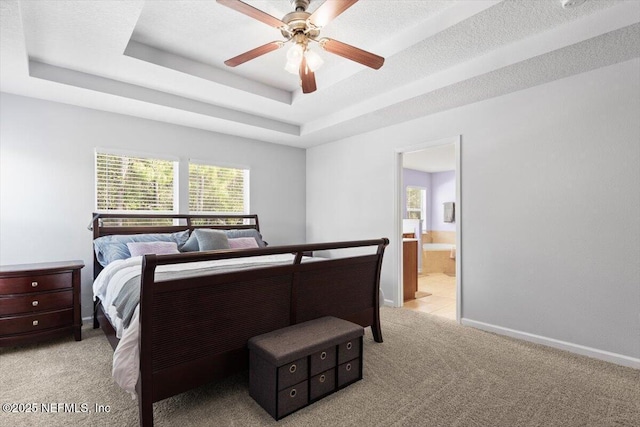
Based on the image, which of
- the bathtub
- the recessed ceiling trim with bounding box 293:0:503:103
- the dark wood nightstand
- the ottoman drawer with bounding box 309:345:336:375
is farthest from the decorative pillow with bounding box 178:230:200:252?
the bathtub

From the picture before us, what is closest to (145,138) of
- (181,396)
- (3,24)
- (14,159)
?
(14,159)

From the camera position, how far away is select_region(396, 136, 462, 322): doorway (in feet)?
12.7

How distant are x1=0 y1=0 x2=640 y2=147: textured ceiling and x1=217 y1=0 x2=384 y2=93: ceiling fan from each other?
13.7 inches

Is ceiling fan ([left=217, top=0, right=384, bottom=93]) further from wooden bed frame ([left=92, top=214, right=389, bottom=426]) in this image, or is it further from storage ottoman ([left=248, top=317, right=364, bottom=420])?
storage ottoman ([left=248, top=317, right=364, bottom=420])

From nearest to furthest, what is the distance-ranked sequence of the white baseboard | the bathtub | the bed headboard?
the white baseboard → the bed headboard → the bathtub

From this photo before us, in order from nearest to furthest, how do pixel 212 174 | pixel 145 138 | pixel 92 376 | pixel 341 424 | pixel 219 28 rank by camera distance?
pixel 341 424 → pixel 92 376 → pixel 219 28 → pixel 145 138 → pixel 212 174

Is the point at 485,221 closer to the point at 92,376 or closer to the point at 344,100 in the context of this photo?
the point at 344,100

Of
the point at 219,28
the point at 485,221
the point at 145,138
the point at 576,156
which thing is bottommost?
the point at 485,221

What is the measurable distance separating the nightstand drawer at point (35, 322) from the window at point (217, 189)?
1.84m

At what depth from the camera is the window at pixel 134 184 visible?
147 inches

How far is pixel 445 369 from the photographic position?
7.97ft

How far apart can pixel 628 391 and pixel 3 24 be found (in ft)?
15.8

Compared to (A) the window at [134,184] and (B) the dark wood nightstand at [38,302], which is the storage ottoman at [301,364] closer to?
(B) the dark wood nightstand at [38,302]

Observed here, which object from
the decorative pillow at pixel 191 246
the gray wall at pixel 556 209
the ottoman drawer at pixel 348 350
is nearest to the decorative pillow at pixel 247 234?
the decorative pillow at pixel 191 246
